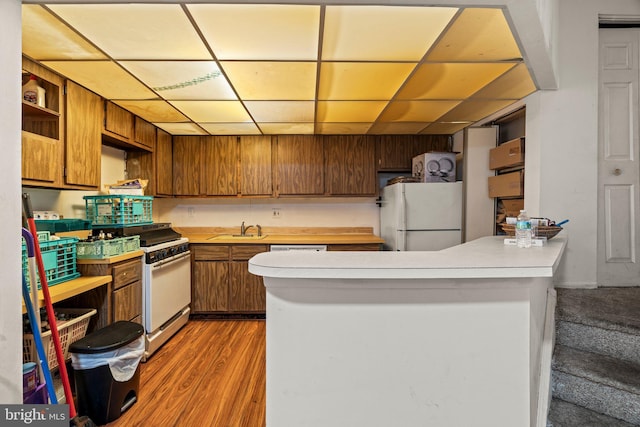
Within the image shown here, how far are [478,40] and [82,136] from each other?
9.33 ft

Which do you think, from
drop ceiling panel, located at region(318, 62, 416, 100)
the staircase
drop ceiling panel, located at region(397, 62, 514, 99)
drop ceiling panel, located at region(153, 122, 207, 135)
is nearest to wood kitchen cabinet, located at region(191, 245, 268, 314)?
drop ceiling panel, located at region(153, 122, 207, 135)

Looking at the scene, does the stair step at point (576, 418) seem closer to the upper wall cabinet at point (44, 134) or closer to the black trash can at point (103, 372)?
the black trash can at point (103, 372)

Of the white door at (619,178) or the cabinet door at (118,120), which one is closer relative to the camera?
the white door at (619,178)

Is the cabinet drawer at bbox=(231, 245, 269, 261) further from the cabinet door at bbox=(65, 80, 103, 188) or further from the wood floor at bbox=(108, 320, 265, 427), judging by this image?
the cabinet door at bbox=(65, 80, 103, 188)

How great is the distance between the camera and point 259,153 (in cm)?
398

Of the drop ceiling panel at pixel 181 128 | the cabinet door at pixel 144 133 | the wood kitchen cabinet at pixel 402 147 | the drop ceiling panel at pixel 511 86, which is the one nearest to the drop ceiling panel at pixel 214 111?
the drop ceiling panel at pixel 181 128

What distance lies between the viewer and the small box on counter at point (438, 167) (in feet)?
11.6

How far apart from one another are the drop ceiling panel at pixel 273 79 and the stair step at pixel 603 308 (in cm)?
224

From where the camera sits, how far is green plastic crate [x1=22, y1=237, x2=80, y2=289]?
6.33ft

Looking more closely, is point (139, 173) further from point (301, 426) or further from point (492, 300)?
point (492, 300)

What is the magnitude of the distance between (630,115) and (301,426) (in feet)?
10.3

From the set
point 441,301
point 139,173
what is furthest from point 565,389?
point 139,173

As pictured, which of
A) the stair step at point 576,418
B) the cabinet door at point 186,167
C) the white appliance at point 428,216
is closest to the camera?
the stair step at point 576,418

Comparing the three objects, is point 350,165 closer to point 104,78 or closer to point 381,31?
point 381,31
